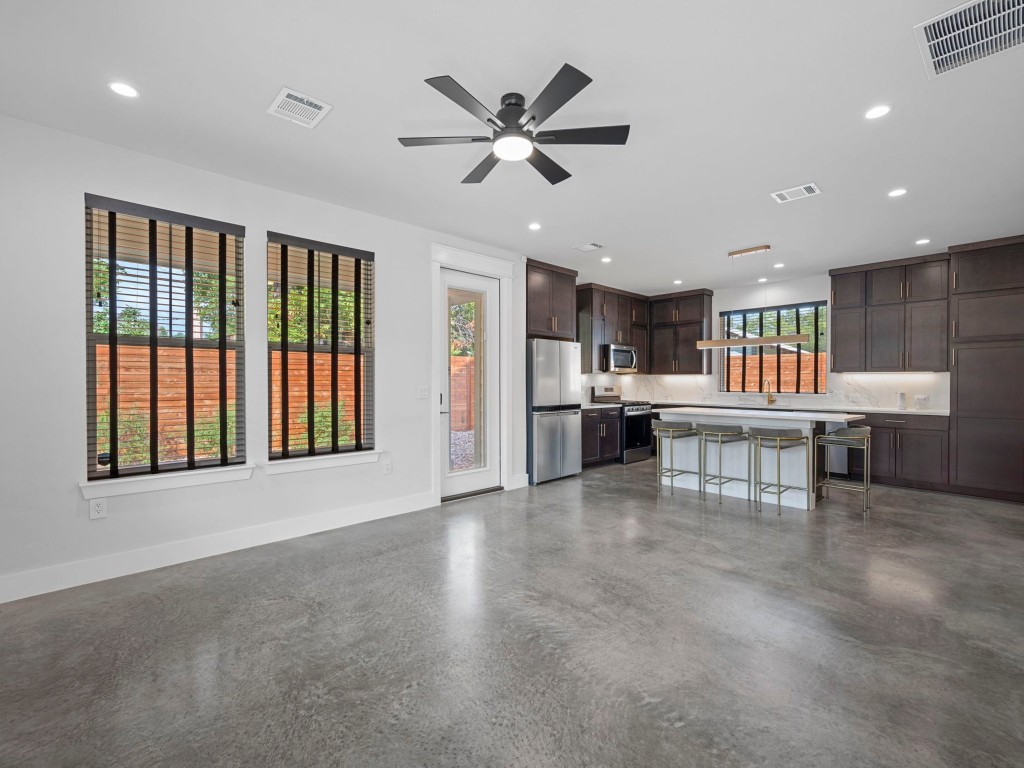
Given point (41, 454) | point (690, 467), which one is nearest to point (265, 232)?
point (41, 454)

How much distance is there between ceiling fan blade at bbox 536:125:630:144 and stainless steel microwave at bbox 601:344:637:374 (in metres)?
5.27

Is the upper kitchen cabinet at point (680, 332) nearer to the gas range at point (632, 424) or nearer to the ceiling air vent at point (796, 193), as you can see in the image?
the gas range at point (632, 424)

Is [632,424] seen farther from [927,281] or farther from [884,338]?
[927,281]

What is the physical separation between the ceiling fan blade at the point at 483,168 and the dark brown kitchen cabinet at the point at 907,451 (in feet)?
19.2

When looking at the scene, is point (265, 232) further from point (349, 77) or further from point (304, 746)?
point (304, 746)

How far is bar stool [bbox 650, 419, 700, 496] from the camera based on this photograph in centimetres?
558

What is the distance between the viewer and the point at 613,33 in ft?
6.95

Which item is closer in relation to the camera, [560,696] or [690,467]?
[560,696]

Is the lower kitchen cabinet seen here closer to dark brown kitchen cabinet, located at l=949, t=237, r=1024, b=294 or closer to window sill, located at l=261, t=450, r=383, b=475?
window sill, located at l=261, t=450, r=383, b=475

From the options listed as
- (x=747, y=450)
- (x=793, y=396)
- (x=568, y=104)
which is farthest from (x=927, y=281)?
(x=568, y=104)

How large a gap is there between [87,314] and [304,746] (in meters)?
3.03

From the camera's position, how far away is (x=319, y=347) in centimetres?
412

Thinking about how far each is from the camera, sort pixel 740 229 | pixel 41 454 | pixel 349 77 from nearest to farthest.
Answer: pixel 349 77 → pixel 41 454 → pixel 740 229

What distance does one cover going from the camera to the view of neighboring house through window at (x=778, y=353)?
23.0 feet
